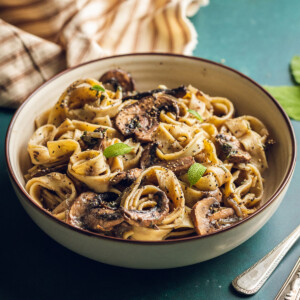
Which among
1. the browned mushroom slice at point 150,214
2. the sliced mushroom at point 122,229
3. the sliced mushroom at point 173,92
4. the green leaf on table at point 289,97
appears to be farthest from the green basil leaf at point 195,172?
the green leaf on table at point 289,97

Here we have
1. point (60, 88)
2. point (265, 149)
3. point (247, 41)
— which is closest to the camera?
point (265, 149)

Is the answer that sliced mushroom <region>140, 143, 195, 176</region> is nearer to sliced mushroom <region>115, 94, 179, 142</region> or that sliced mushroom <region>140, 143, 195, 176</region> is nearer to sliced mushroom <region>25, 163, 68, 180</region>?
sliced mushroom <region>115, 94, 179, 142</region>

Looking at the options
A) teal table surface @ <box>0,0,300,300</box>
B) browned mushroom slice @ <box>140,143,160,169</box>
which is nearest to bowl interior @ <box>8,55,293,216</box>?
teal table surface @ <box>0,0,300,300</box>

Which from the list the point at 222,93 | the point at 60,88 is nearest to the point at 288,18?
the point at 222,93

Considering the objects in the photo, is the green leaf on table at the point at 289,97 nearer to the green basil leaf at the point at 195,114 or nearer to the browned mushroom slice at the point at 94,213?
the green basil leaf at the point at 195,114

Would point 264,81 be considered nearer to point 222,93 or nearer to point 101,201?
point 222,93

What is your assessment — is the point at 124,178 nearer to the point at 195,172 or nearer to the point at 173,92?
the point at 195,172

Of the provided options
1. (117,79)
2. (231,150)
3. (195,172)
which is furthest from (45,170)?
(231,150)
